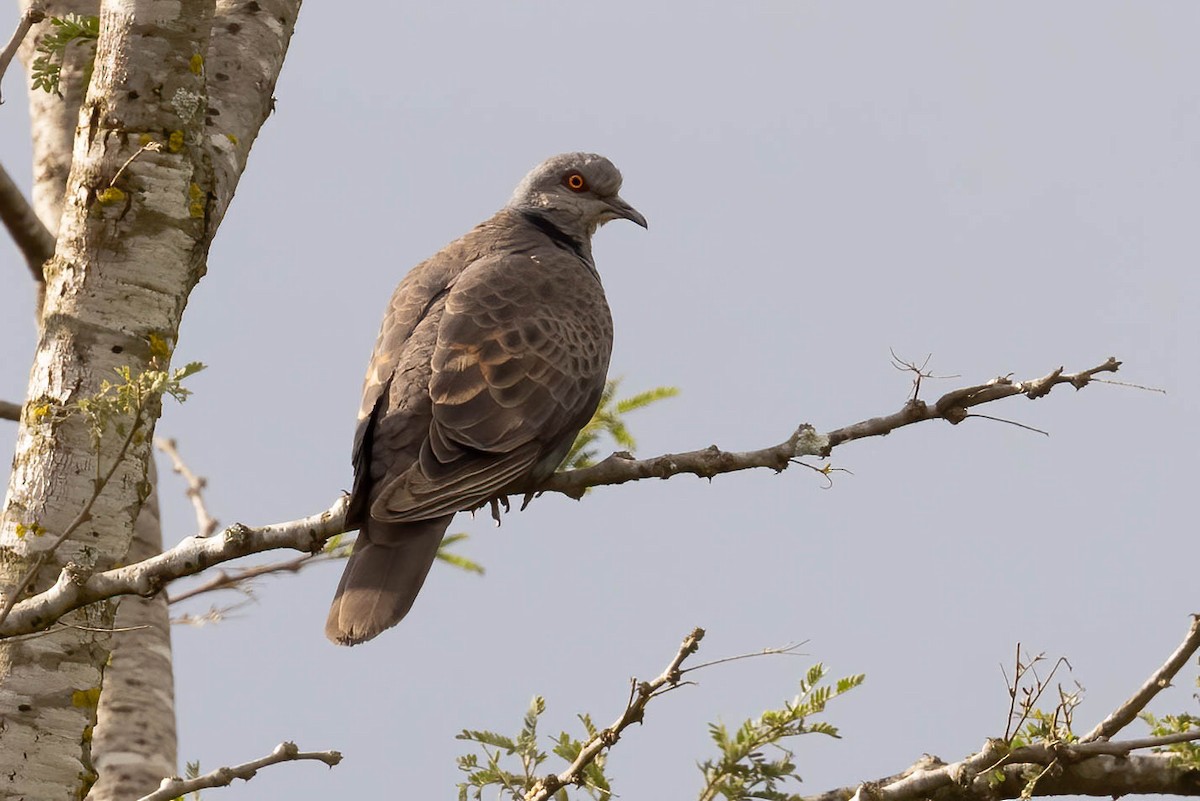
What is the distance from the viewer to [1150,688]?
3.98 m

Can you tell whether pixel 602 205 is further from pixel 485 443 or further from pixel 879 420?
pixel 879 420

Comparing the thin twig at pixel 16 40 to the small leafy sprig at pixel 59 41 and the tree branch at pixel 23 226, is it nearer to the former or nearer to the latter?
the small leafy sprig at pixel 59 41

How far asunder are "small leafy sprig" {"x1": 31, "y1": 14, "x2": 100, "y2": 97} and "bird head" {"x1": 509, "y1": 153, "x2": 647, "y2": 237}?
7.21 feet

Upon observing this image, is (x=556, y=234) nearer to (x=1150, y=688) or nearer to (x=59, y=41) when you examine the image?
(x=59, y=41)

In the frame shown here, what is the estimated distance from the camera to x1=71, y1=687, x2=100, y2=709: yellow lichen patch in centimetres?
412

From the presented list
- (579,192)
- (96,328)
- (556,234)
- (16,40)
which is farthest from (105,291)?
(579,192)

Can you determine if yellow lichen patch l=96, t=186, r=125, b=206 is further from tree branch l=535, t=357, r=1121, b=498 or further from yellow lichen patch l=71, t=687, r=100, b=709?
tree branch l=535, t=357, r=1121, b=498

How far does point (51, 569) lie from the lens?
4.21 metres

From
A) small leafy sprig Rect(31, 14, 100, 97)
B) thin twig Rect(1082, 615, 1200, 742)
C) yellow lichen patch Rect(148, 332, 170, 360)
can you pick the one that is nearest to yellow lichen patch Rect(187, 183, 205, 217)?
yellow lichen patch Rect(148, 332, 170, 360)

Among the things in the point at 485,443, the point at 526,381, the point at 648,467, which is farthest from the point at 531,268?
the point at 648,467

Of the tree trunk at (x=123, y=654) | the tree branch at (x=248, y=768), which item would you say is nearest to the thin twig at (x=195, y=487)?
the tree trunk at (x=123, y=654)

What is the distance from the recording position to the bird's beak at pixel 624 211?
24.5 ft

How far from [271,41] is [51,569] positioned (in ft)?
8.60

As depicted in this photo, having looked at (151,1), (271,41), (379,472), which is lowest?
(379,472)
